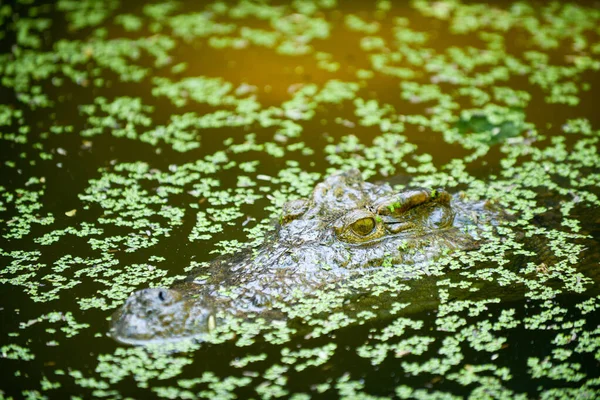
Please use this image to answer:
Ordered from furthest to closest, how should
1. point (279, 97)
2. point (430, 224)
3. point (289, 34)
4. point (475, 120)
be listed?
point (289, 34) → point (279, 97) → point (475, 120) → point (430, 224)

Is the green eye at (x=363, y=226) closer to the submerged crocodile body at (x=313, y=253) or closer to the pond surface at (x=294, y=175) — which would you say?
the submerged crocodile body at (x=313, y=253)

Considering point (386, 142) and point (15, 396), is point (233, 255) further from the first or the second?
point (386, 142)

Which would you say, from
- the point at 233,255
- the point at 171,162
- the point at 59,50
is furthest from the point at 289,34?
the point at 233,255

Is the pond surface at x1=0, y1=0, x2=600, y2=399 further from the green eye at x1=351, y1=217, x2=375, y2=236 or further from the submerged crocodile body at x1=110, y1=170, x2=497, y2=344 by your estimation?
the green eye at x1=351, y1=217, x2=375, y2=236

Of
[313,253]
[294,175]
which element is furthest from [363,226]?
[294,175]

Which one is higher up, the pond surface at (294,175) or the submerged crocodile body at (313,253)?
the submerged crocodile body at (313,253)

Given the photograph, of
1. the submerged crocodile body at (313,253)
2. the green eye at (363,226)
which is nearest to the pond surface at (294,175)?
the submerged crocodile body at (313,253)
